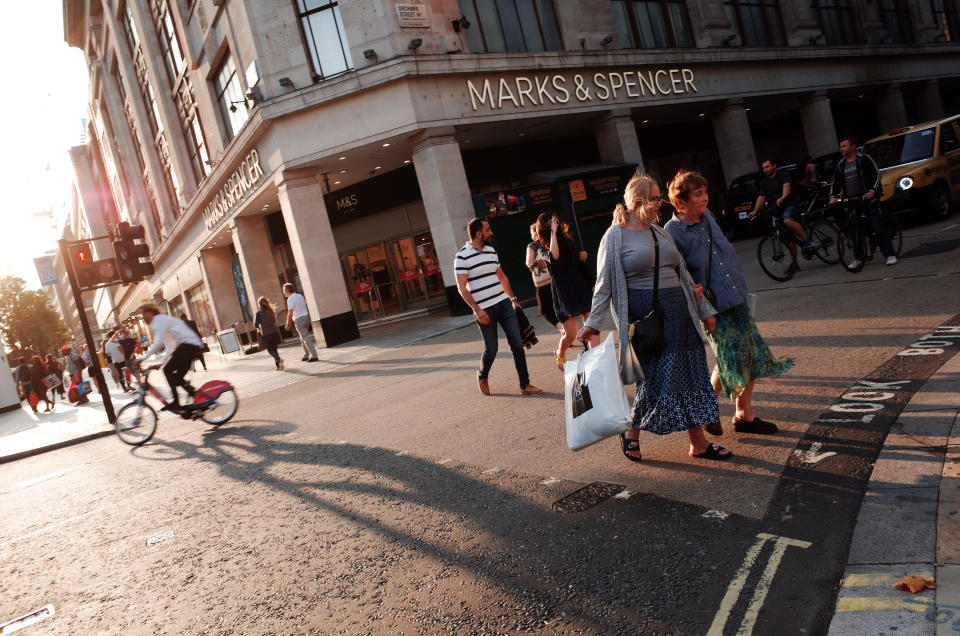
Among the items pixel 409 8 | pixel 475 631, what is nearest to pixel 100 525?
pixel 475 631

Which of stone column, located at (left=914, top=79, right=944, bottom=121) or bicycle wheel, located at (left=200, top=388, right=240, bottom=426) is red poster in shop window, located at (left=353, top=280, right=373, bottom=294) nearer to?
bicycle wheel, located at (left=200, top=388, right=240, bottom=426)

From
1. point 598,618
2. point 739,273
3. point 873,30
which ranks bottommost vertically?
point 598,618

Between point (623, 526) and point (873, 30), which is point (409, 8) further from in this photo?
point (873, 30)

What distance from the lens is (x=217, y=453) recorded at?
7832mm

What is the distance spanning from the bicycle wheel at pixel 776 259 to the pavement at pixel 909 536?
6769mm

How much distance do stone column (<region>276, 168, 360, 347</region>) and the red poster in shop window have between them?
5971 mm

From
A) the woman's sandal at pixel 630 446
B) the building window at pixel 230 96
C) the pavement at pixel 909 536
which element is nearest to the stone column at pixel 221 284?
the building window at pixel 230 96

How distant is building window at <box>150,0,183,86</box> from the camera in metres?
25.5

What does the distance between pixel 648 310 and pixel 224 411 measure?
7330 mm

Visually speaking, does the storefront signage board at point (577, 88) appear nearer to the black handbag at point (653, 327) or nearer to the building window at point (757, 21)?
the building window at point (757, 21)

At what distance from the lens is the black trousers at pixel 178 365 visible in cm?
913

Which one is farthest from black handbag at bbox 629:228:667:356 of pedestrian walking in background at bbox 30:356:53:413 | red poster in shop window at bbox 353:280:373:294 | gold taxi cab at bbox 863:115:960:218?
pedestrian walking in background at bbox 30:356:53:413

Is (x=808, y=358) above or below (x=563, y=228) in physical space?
below

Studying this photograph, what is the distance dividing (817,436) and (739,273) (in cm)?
118
